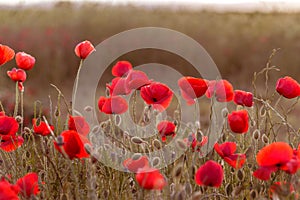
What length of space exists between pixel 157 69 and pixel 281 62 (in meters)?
1.42

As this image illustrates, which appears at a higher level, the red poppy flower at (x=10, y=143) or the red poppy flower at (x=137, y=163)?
the red poppy flower at (x=10, y=143)

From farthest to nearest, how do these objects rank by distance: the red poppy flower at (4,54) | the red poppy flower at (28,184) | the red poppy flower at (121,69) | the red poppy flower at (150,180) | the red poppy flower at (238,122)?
1. the red poppy flower at (121,69)
2. the red poppy flower at (4,54)
3. the red poppy flower at (238,122)
4. the red poppy flower at (28,184)
5. the red poppy flower at (150,180)

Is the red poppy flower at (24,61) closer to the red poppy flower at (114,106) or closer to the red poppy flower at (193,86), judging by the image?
the red poppy flower at (114,106)

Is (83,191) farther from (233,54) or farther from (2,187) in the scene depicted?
(233,54)

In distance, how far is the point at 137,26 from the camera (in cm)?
741

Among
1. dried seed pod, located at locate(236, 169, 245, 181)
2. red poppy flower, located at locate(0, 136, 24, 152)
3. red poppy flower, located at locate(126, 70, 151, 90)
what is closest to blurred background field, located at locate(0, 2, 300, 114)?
red poppy flower, located at locate(0, 136, 24, 152)

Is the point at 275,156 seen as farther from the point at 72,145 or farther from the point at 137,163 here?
the point at 72,145

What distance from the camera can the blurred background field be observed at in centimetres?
639

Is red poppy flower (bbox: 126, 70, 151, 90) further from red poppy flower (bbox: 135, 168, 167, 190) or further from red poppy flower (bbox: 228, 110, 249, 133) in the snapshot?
red poppy flower (bbox: 135, 168, 167, 190)

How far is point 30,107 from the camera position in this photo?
14.9 ft

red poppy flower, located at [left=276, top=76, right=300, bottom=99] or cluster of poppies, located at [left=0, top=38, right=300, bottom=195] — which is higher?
red poppy flower, located at [left=276, top=76, right=300, bottom=99]

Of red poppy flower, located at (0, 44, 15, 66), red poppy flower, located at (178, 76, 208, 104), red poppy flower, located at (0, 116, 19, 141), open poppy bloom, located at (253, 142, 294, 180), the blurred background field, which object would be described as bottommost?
open poppy bloom, located at (253, 142, 294, 180)

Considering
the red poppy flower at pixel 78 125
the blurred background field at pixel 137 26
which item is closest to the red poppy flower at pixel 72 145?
the red poppy flower at pixel 78 125

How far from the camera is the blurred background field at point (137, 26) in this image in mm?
6395
